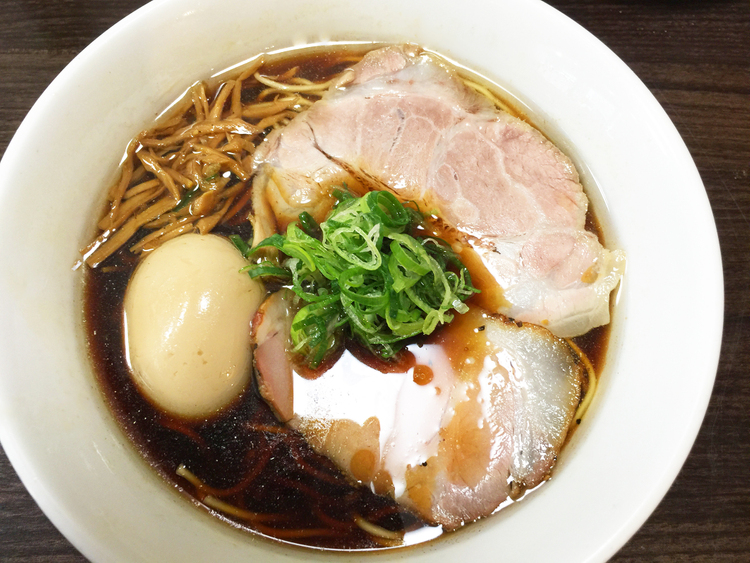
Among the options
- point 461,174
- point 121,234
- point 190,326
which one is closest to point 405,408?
point 190,326

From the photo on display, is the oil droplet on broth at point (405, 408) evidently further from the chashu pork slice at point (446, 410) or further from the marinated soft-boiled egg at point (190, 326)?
the marinated soft-boiled egg at point (190, 326)

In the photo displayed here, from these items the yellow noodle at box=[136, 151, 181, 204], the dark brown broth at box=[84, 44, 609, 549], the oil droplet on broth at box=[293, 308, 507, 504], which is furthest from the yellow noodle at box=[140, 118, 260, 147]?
the oil droplet on broth at box=[293, 308, 507, 504]

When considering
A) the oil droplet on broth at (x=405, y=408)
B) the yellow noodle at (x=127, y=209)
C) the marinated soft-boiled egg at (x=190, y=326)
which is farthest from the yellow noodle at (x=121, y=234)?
the oil droplet on broth at (x=405, y=408)

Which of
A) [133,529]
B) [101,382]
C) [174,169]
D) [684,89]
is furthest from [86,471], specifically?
[684,89]

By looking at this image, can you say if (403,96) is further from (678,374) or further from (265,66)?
(678,374)

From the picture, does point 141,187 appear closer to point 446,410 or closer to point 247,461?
point 247,461
